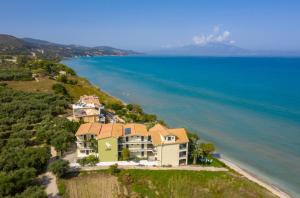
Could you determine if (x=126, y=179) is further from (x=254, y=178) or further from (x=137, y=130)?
(x=254, y=178)

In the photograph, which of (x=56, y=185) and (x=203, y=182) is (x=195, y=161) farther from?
(x=56, y=185)

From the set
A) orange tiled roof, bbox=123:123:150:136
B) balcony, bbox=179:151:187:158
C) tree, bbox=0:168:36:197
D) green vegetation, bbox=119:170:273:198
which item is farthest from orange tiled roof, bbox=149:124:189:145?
tree, bbox=0:168:36:197

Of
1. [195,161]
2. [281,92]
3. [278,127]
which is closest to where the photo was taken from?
[195,161]

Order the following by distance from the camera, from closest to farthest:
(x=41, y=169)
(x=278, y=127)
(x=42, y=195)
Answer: (x=42, y=195) < (x=41, y=169) < (x=278, y=127)

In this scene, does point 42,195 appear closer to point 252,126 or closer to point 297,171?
point 297,171

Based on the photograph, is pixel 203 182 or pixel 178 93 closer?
pixel 203 182

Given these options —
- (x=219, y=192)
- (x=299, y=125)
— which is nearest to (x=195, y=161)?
(x=219, y=192)
